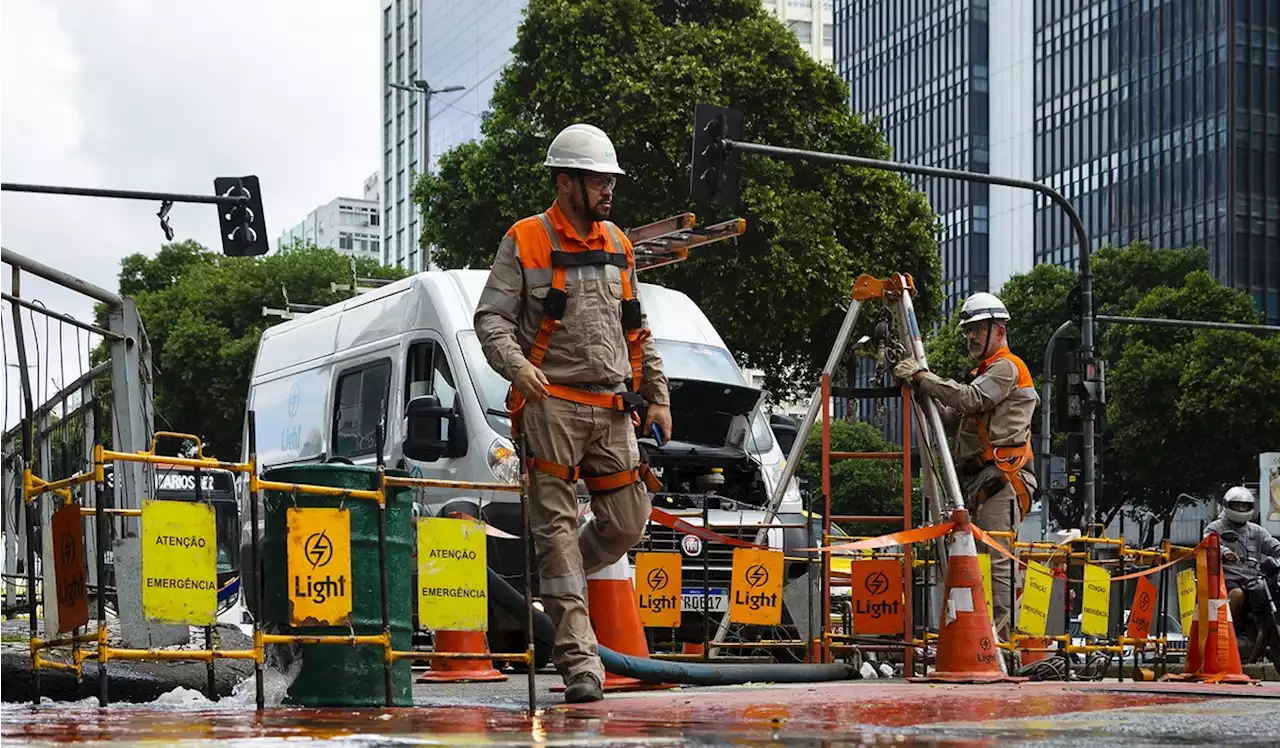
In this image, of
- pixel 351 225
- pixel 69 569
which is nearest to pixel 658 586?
pixel 69 569

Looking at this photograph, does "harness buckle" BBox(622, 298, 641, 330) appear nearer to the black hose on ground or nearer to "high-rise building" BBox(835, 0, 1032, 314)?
the black hose on ground

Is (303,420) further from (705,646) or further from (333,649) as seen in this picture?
(333,649)

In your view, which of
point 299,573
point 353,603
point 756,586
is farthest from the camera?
point 756,586

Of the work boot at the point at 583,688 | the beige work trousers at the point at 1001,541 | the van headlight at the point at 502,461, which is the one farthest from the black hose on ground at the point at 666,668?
the van headlight at the point at 502,461

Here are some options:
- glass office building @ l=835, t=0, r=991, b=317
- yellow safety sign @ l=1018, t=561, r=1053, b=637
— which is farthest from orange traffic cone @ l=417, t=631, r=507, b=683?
glass office building @ l=835, t=0, r=991, b=317

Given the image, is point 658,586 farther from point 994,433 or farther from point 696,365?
point 696,365

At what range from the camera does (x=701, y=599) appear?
13375 mm

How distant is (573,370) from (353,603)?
3.93 feet

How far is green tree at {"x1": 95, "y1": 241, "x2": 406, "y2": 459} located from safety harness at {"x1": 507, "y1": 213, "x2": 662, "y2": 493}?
1796 inches

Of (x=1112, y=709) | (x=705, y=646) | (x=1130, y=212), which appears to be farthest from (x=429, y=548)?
(x=1130, y=212)

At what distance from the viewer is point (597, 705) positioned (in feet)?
24.0

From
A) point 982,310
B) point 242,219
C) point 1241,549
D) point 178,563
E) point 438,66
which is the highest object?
point 438,66

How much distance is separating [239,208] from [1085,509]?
11.6 meters

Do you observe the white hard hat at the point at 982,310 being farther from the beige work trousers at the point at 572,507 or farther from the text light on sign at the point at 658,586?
the beige work trousers at the point at 572,507
